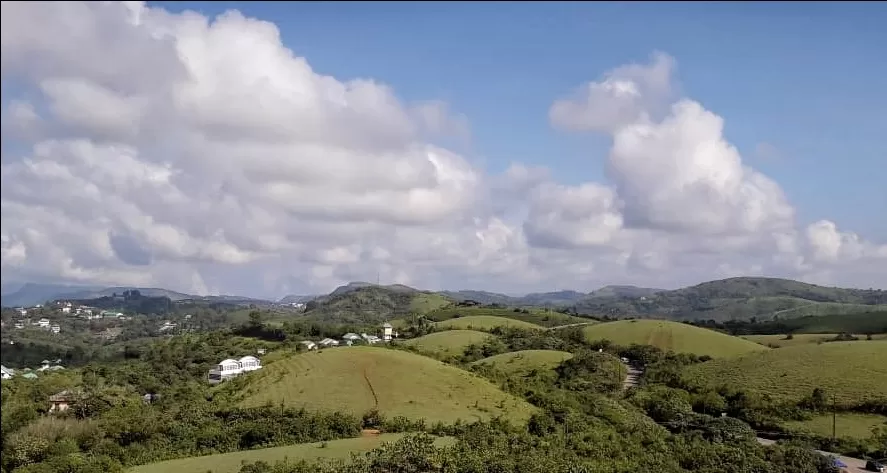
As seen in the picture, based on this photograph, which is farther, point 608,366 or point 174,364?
point 174,364

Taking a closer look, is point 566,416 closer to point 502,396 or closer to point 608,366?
point 502,396

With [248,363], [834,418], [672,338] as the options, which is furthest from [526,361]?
[834,418]

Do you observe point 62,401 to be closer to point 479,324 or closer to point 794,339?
point 479,324

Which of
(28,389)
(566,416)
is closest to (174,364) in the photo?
(28,389)

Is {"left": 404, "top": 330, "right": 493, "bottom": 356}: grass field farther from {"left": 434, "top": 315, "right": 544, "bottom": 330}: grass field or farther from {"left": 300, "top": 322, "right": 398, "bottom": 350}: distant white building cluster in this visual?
{"left": 434, "top": 315, "right": 544, "bottom": 330}: grass field

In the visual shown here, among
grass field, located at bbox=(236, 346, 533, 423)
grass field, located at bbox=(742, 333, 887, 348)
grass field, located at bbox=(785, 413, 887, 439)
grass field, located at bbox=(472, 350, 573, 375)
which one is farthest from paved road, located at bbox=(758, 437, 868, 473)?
grass field, located at bbox=(742, 333, 887, 348)
